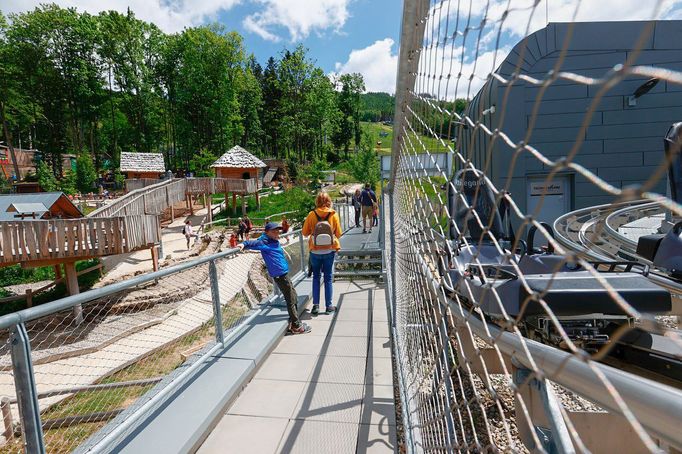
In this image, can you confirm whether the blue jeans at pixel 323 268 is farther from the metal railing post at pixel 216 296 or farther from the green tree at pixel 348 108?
the green tree at pixel 348 108

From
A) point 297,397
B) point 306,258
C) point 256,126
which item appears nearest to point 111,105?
point 256,126

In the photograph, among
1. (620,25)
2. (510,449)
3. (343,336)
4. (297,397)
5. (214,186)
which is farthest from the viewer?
(214,186)

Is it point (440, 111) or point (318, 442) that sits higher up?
point (440, 111)

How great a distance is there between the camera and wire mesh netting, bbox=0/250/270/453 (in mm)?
5926

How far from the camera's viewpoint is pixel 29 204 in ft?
54.3

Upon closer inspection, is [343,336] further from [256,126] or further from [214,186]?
[256,126]

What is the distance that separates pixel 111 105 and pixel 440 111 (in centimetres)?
5339

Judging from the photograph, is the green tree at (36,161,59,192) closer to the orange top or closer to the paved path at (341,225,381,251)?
the paved path at (341,225,381,251)

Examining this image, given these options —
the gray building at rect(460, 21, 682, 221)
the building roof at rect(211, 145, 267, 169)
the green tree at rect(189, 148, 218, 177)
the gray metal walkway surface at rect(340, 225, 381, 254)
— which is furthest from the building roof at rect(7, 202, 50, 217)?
the green tree at rect(189, 148, 218, 177)

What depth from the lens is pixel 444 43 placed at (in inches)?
66.2

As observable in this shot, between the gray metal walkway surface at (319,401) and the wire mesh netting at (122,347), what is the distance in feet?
3.53

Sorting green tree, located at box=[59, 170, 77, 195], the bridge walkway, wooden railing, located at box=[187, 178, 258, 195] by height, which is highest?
green tree, located at box=[59, 170, 77, 195]

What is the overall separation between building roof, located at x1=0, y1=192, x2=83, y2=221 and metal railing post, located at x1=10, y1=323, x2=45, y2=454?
18.1 m

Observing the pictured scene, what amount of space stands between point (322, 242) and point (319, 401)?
2.19 meters
